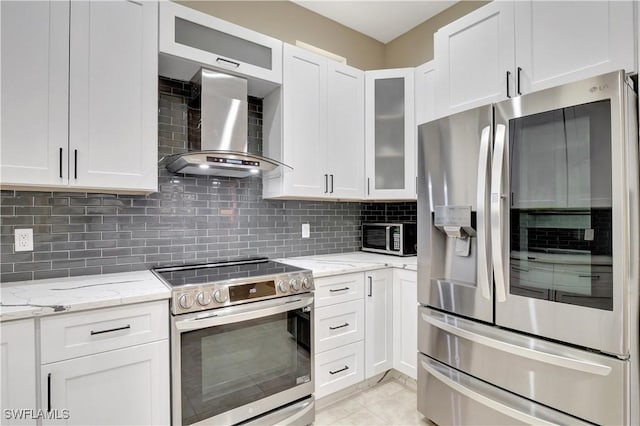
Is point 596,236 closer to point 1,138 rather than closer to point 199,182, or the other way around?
point 199,182

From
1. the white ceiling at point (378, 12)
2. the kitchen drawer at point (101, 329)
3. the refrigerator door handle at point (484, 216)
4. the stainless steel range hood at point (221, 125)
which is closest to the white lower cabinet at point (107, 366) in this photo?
the kitchen drawer at point (101, 329)

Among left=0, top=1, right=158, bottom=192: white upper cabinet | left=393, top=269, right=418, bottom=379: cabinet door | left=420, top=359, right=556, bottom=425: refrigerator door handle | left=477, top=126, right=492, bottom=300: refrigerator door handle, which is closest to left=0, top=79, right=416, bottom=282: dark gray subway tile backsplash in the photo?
left=0, top=1, right=158, bottom=192: white upper cabinet

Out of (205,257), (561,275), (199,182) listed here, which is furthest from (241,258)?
(561,275)

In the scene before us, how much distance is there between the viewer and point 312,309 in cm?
210

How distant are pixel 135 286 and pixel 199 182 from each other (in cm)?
89

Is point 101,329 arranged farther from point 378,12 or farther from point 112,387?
point 378,12

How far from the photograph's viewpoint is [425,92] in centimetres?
267

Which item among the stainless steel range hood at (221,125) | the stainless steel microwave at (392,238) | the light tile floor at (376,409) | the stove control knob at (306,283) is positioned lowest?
the light tile floor at (376,409)

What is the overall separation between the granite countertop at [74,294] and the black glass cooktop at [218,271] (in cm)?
10

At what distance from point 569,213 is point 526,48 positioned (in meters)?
0.91

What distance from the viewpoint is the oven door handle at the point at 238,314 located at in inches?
→ 64.1

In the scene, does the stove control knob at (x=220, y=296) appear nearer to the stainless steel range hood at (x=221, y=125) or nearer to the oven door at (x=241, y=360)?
the oven door at (x=241, y=360)

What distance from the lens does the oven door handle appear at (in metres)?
1.63

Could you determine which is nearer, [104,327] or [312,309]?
[104,327]
